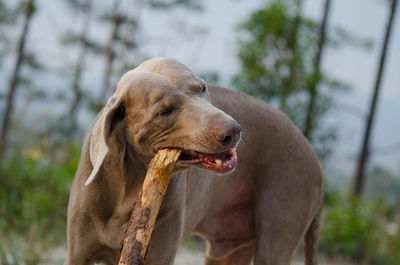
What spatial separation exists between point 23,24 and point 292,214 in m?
9.60

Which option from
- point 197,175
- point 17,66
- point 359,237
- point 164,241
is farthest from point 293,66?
point 164,241

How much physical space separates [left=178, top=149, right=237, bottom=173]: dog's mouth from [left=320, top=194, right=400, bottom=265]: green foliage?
5598 mm

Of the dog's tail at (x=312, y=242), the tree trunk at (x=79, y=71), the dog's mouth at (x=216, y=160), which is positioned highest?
the dog's mouth at (x=216, y=160)

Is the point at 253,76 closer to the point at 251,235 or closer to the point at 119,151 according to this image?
the point at 251,235

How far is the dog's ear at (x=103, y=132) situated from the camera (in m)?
1.97

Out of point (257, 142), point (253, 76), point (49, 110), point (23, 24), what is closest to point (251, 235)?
point (257, 142)

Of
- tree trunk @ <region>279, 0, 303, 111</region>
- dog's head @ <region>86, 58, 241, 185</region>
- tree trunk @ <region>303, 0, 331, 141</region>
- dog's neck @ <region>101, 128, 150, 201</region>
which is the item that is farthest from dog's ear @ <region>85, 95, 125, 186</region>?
tree trunk @ <region>303, 0, 331, 141</region>

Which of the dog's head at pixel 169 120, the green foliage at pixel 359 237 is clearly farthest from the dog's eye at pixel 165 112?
the green foliage at pixel 359 237

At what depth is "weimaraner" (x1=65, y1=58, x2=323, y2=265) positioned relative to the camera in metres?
2.00

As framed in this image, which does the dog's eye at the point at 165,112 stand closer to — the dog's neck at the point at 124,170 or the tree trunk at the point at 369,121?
the dog's neck at the point at 124,170

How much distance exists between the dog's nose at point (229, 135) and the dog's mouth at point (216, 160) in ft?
0.32

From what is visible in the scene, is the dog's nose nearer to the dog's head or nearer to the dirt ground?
the dog's head

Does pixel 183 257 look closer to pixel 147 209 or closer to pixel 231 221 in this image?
pixel 231 221

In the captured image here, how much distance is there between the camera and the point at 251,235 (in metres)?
3.19
